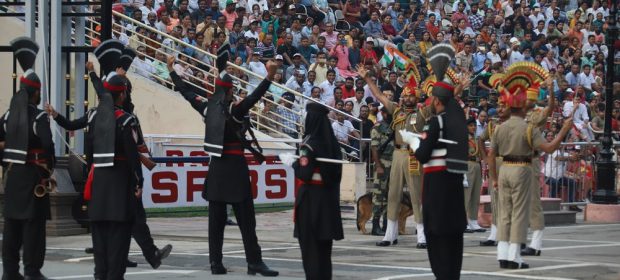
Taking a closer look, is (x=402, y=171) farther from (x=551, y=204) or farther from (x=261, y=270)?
(x=551, y=204)

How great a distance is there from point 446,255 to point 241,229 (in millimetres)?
2833

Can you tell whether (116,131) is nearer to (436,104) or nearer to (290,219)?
(436,104)

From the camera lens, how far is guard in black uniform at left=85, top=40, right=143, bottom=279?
39.7 feet

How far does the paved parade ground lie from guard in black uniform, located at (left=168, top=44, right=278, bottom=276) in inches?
11.8

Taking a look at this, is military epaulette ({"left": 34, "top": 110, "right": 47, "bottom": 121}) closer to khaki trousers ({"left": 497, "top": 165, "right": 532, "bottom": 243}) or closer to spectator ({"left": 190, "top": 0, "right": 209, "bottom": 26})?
khaki trousers ({"left": 497, "top": 165, "right": 532, "bottom": 243})

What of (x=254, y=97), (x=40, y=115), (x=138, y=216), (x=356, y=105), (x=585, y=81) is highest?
(x=585, y=81)

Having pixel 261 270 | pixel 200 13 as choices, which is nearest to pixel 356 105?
pixel 200 13

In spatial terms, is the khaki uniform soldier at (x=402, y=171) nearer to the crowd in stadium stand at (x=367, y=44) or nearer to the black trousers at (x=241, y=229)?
the black trousers at (x=241, y=229)

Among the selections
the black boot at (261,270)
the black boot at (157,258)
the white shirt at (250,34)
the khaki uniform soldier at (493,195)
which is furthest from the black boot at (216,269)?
the white shirt at (250,34)

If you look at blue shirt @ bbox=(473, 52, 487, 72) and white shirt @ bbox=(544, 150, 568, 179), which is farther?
blue shirt @ bbox=(473, 52, 487, 72)

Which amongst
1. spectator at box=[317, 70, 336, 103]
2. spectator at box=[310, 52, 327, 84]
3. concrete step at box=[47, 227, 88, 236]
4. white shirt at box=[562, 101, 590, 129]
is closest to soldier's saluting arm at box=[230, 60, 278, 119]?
concrete step at box=[47, 227, 88, 236]

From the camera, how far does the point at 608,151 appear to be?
888 inches

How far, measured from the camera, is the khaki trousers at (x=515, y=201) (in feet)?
47.5

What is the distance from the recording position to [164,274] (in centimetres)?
1361
